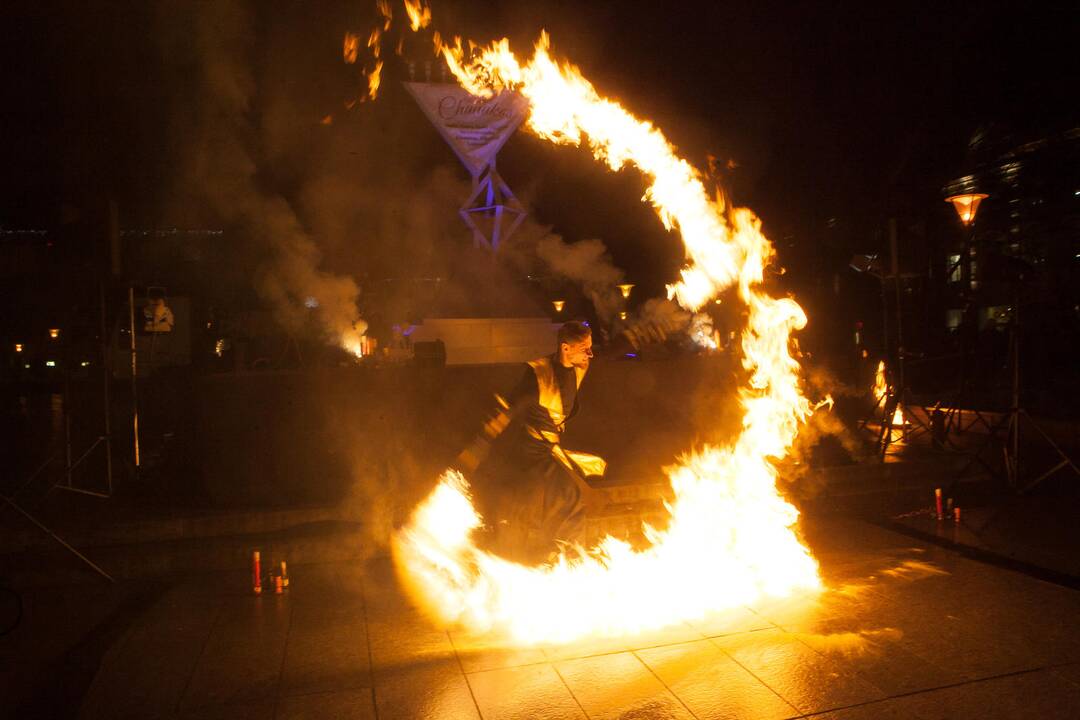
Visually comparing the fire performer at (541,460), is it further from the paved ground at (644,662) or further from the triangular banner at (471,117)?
the triangular banner at (471,117)

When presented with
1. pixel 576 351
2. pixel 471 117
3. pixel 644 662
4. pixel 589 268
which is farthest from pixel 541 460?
pixel 471 117

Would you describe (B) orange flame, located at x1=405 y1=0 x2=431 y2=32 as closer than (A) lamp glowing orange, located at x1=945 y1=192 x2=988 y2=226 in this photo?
Yes

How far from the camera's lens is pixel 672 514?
6.09 meters

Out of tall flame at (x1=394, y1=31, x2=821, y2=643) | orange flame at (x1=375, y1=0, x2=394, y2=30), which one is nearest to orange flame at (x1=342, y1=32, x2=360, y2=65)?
orange flame at (x1=375, y1=0, x2=394, y2=30)

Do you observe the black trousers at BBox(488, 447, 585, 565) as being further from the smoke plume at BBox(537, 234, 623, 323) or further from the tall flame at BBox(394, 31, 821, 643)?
the smoke plume at BBox(537, 234, 623, 323)

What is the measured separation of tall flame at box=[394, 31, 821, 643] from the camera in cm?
478

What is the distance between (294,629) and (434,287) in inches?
514

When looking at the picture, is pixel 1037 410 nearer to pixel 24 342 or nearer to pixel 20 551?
pixel 20 551

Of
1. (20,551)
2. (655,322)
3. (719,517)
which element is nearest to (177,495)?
(20,551)

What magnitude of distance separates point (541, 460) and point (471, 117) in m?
13.9

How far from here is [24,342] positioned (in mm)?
31156

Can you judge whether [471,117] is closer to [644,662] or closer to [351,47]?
[351,47]

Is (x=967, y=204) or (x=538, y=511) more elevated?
(x=967, y=204)

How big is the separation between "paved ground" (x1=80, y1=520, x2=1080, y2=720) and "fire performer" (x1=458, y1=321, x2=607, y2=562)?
0.95 meters
